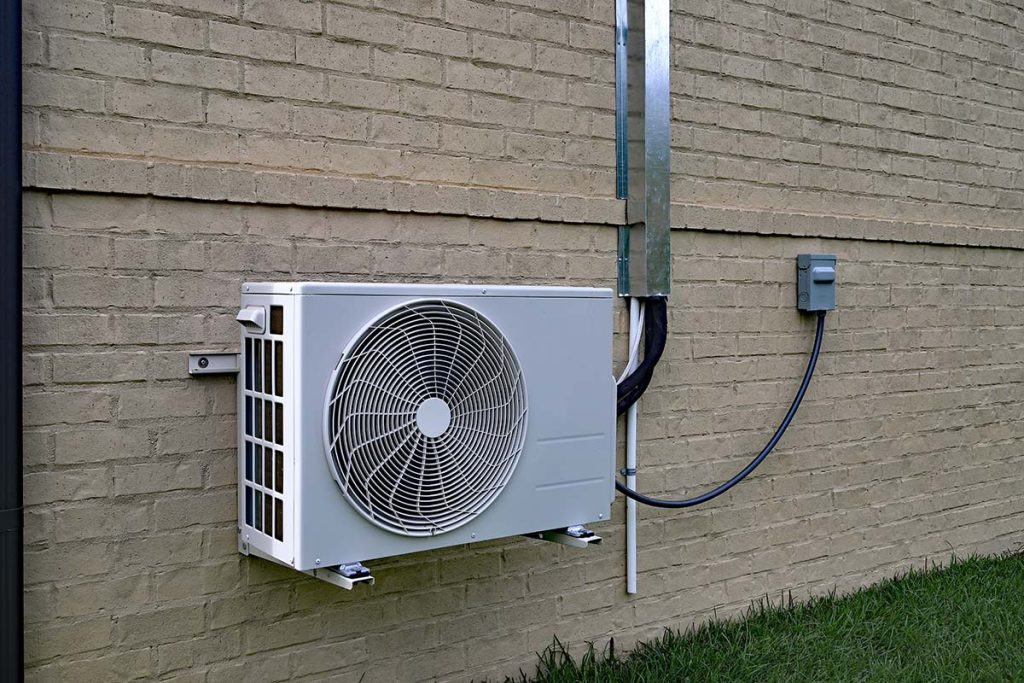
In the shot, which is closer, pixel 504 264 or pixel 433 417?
pixel 433 417

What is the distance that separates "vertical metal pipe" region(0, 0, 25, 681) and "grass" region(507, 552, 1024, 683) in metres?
1.51

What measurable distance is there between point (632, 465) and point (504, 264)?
32.5 inches

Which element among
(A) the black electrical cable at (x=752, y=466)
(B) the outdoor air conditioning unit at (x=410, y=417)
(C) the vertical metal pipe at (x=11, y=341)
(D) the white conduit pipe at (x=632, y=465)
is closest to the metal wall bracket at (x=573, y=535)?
(B) the outdoor air conditioning unit at (x=410, y=417)

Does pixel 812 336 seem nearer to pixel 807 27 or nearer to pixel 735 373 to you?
pixel 735 373

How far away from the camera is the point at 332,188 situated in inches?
109

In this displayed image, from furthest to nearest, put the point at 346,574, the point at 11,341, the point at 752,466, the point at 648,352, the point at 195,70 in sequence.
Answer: the point at 752,466 < the point at 648,352 < the point at 195,70 < the point at 346,574 < the point at 11,341

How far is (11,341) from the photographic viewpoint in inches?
89.5

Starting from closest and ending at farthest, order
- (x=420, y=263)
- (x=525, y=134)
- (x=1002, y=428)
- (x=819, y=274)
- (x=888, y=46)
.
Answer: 1. (x=420, y=263)
2. (x=525, y=134)
3. (x=819, y=274)
4. (x=888, y=46)
5. (x=1002, y=428)

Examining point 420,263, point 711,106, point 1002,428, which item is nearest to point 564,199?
point 420,263

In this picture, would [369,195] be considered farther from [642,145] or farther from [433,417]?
[642,145]

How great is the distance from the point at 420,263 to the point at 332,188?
344 mm

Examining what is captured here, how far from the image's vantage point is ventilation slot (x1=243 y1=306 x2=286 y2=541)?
7.93 feet

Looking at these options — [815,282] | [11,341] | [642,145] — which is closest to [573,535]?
[642,145]

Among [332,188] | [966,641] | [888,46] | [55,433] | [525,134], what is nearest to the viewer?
[55,433]
